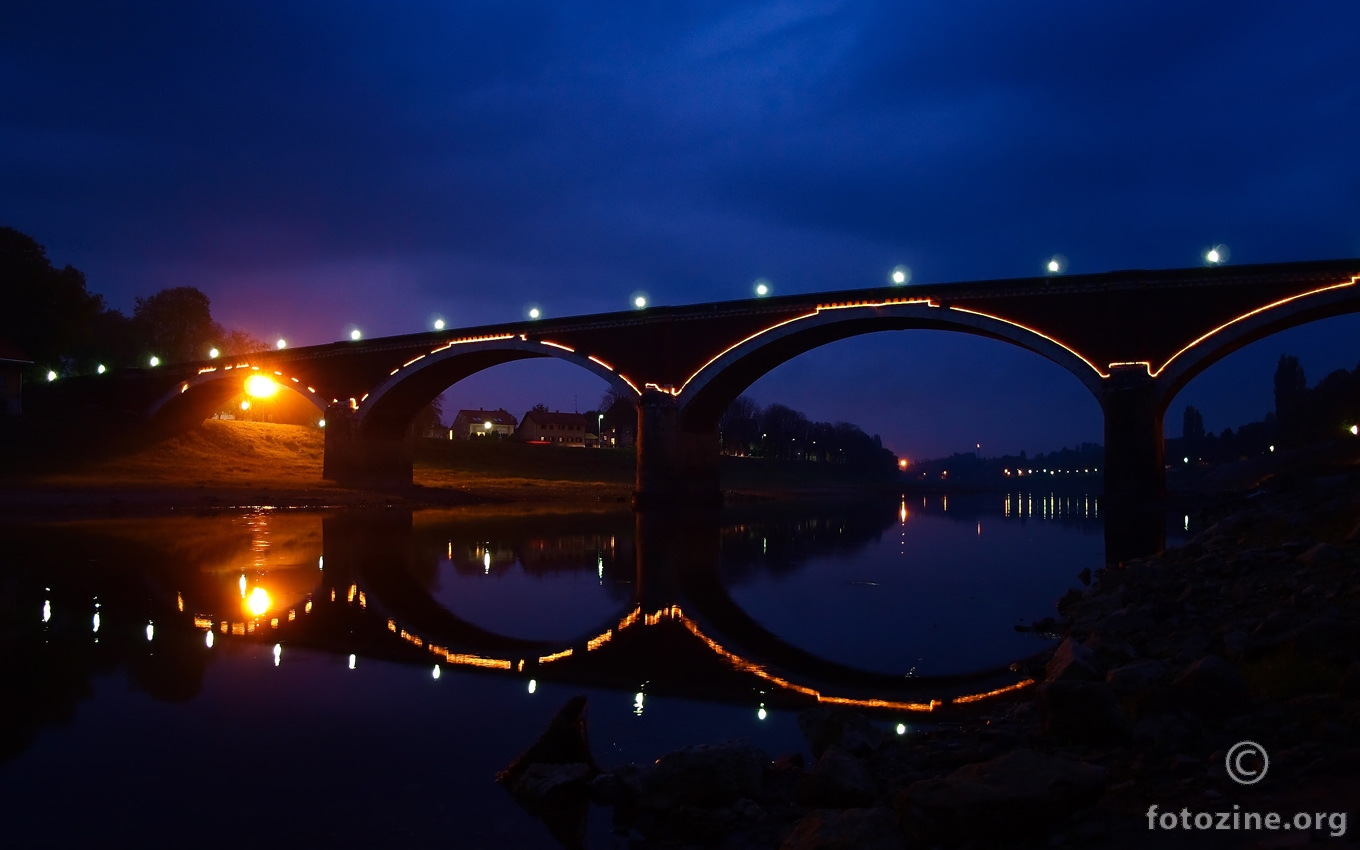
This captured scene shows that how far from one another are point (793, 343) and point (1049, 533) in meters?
13.4

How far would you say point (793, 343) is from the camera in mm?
36875

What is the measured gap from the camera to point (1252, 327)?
28594 mm

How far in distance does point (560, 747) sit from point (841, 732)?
177 centimetres

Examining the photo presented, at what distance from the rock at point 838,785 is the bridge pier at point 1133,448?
1010 inches

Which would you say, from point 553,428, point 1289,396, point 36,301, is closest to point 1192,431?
point 1289,396

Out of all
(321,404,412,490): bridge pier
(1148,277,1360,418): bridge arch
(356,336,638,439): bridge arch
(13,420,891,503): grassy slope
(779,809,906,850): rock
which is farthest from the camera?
(321,404,412,490): bridge pier

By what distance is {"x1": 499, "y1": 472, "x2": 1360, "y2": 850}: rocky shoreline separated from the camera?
378 cm

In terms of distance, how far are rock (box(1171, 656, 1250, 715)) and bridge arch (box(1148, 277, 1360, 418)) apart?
1090 inches

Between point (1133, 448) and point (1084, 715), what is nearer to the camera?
point (1084, 715)

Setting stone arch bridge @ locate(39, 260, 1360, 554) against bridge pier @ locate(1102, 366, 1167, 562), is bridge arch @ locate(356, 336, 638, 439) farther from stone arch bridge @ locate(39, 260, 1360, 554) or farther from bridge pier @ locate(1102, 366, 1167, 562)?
bridge pier @ locate(1102, 366, 1167, 562)

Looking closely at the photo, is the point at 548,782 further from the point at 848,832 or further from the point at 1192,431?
the point at 1192,431

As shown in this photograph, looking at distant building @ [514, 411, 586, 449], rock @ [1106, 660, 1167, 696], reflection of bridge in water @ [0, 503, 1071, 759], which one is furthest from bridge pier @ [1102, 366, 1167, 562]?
distant building @ [514, 411, 586, 449]

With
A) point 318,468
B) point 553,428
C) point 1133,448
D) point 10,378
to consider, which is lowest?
point 318,468

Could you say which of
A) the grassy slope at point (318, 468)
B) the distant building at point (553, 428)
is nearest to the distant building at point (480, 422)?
the distant building at point (553, 428)
